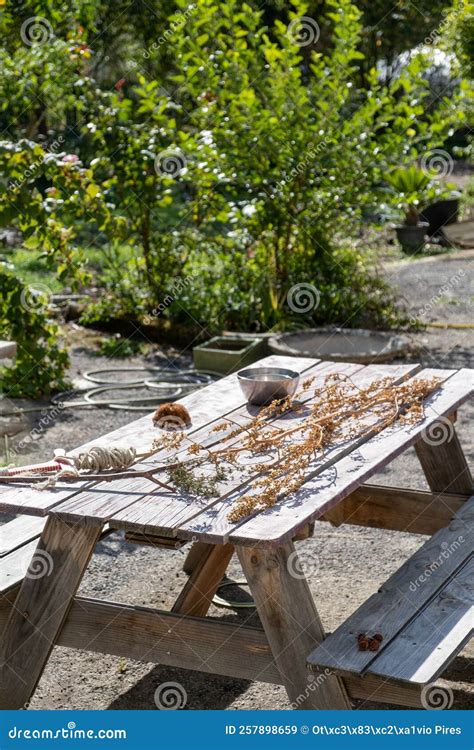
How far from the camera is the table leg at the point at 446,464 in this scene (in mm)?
4426

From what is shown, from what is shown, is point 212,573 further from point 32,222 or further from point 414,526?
point 32,222

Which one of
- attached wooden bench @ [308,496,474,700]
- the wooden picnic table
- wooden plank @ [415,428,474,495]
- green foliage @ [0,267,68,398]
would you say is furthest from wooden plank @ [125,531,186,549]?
green foliage @ [0,267,68,398]

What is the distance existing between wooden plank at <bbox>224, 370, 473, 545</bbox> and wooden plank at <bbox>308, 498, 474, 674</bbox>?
12.6 inches

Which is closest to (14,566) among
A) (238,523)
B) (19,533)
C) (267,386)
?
(19,533)

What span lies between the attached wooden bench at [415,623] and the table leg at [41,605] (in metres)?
0.74

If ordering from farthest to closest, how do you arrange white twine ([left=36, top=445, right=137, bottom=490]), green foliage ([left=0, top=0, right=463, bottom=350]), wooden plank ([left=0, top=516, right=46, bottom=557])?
green foliage ([left=0, top=0, right=463, bottom=350]), wooden plank ([left=0, top=516, right=46, bottom=557]), white twine ([left=36, top=445, right=137, bottom=490])

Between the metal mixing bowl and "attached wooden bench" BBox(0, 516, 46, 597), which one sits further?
the metal mixing bowl

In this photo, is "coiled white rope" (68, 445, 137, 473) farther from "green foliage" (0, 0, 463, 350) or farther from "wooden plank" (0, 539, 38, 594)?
"green foliage" (0, 0, 463, 350)

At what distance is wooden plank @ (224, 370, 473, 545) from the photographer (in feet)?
9.12

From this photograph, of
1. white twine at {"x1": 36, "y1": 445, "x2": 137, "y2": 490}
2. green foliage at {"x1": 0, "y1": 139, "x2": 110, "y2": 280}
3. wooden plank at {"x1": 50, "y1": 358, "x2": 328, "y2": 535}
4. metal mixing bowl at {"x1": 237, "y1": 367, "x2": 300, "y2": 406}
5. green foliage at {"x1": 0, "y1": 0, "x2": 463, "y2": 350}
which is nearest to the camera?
wooden plank at {"x1": 50, "y1": 358, "x2": 328, "y2": 535}

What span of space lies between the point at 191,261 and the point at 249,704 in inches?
228

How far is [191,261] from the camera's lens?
29.7 feet

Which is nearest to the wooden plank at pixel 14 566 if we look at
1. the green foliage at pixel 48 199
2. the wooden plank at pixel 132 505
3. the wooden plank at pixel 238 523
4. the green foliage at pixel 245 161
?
the wooden plank at pixel 132 505
